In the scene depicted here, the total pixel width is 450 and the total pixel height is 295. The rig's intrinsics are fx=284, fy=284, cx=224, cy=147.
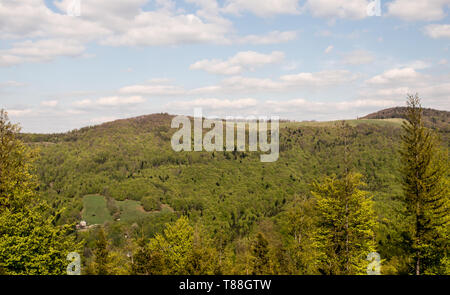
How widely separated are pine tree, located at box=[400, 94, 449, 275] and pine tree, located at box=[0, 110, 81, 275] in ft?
83.9

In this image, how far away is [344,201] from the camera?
22344mm

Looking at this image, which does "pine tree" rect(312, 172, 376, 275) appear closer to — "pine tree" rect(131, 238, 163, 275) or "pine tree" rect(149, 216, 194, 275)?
"pine tree" rect(131, 238, 163, 275)

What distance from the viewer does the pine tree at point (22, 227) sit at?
18.2 meters

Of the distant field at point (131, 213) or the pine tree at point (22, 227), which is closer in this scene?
the pine tree at point (22, 227)

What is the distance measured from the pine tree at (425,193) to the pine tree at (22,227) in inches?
1006

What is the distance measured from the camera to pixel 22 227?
18.9 m

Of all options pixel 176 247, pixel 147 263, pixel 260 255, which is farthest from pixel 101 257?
pixel 260 255

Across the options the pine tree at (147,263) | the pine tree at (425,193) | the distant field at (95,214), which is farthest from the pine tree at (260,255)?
the distant field at (95,214)

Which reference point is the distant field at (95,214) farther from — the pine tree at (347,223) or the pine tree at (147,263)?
the pine tree at (347,223)

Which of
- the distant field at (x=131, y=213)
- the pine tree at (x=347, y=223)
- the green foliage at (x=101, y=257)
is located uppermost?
the pine tree at (x=347, y=223)

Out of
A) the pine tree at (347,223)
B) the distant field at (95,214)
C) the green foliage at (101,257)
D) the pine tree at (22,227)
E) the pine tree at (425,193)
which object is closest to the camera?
the pine tree at (22,227)

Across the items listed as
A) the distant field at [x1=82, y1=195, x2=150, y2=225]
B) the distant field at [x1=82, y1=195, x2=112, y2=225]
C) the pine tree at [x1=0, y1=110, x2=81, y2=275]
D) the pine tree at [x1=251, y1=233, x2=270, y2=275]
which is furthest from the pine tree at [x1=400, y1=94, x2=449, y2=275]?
the distant field at [x1=82, y1=195, x2=112, y2=225]

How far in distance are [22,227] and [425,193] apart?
28.1 meters

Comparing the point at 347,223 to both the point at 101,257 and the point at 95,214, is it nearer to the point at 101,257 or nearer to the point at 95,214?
the point at 101,257
